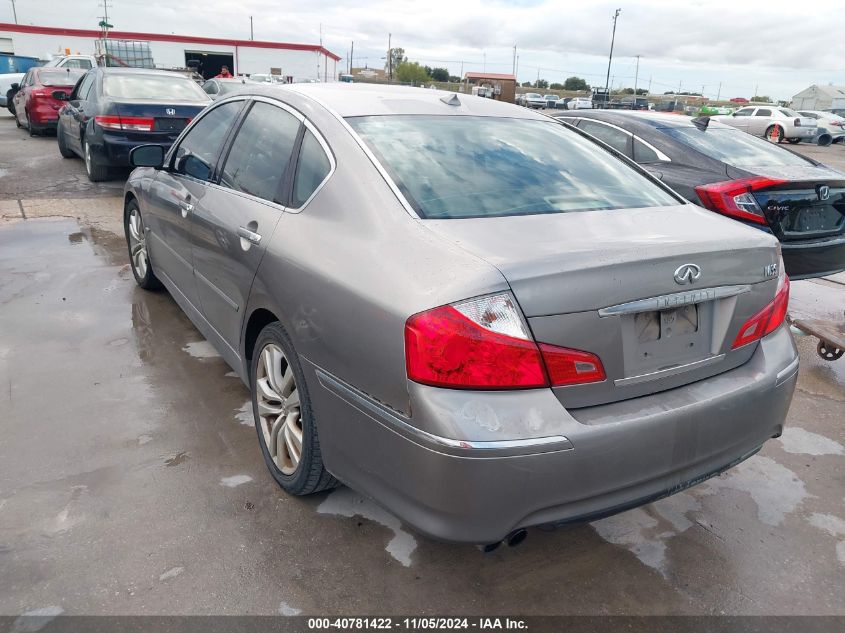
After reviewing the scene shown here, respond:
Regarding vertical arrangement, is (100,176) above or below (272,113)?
below

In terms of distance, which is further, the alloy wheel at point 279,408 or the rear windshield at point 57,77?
the rear windshield at point 57,77

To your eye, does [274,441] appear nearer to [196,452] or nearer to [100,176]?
[196,452]

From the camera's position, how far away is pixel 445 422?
74.6 inches

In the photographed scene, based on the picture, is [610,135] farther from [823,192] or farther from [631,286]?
[631,286]

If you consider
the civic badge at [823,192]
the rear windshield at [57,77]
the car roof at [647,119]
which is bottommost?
the civic badge at [823,192]

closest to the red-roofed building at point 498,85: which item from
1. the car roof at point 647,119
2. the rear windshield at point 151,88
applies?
the rear windshield at point 151,88

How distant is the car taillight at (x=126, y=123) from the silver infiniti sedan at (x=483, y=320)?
6561 millimetres

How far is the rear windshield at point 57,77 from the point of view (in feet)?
49.4

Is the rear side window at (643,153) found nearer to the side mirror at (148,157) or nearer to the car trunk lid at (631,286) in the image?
the car trunk lid at (631,286)

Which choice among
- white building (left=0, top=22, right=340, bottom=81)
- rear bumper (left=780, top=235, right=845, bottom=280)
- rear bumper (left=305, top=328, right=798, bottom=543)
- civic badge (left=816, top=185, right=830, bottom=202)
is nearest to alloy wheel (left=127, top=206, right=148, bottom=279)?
rear bumper (left=305, top=328, right=798, bottom=543)

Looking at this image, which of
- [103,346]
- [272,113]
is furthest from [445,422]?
[103,346]

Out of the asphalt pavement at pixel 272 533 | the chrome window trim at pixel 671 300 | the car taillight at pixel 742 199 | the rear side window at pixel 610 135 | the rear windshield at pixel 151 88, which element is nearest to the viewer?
the chrome window trim at pixel 671 300

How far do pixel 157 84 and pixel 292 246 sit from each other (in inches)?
337

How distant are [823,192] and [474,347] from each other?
4.43m
